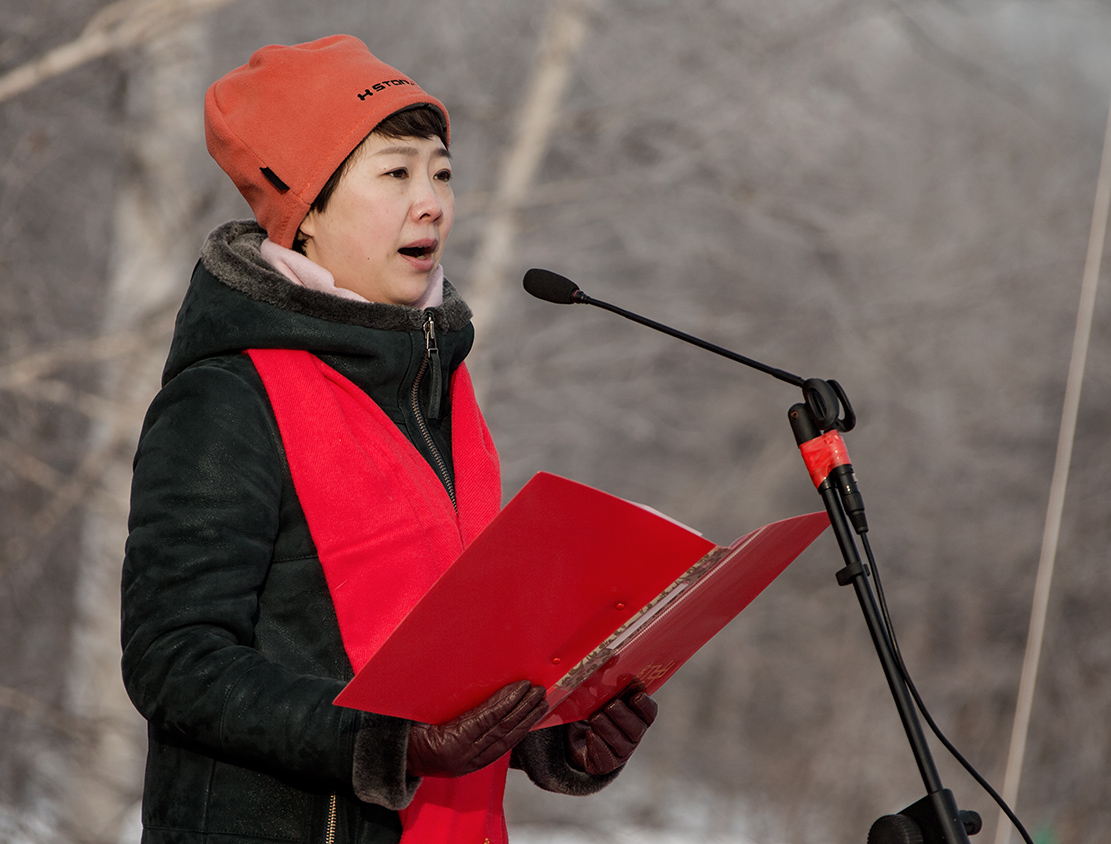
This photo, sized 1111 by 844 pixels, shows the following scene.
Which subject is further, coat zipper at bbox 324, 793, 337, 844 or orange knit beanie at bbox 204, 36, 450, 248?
orange knit beanie at bbox 204, 36, 450, 248

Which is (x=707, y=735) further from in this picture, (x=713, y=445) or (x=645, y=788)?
(x=713, y=445)

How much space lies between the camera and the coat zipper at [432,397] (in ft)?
4.23

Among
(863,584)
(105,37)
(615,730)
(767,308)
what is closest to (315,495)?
(615,730)

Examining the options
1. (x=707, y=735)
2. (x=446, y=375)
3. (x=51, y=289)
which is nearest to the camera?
(x=446, y=375)

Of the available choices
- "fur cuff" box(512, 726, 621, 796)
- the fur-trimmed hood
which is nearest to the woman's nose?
the fur-trimmed hood

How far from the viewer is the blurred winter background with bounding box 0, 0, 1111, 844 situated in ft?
10.9

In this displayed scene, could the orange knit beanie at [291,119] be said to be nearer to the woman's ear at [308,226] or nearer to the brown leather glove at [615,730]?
the woman's ear at [308,226]

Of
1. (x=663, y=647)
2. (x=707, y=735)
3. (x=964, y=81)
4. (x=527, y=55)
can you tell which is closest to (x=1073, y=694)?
(x=707, y=735)

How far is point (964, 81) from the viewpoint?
3.93m

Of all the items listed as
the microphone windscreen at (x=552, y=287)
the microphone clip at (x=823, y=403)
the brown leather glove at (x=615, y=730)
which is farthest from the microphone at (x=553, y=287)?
the brown leather glove at (x=615, y=730)

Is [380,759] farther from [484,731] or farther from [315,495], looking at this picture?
[315,495]

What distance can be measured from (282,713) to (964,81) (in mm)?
3697

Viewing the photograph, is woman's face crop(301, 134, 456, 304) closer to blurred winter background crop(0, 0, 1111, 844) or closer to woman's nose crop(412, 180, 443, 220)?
woman's nose crop(412, 180, 443, 220)

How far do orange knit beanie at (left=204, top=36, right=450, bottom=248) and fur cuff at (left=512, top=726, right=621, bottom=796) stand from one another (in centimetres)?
69
